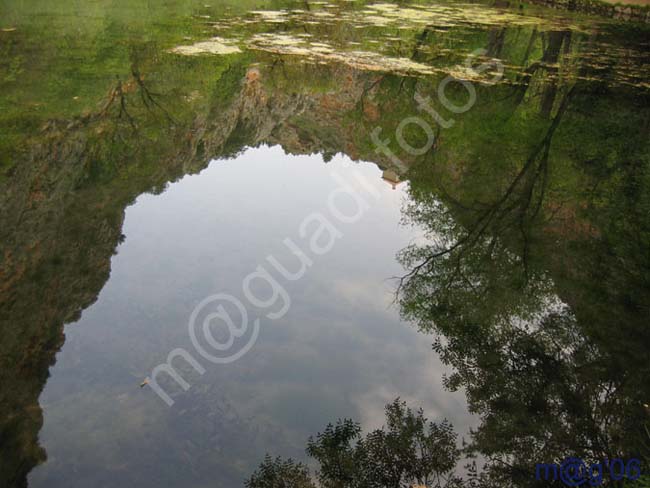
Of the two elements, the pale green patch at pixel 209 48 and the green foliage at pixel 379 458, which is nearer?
the green foliage at pixel 379 458

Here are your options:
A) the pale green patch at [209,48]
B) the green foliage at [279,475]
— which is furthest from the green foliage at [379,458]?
the pale green patch at [209,48]

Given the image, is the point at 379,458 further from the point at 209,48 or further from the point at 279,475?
the point at 209,48

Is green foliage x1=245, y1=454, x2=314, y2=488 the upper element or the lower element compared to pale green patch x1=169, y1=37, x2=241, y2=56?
lower

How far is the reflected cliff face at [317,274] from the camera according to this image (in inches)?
186

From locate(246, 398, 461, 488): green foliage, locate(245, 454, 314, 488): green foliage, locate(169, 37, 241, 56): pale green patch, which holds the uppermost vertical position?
locate(169, 37, 241, 56): pale green patch

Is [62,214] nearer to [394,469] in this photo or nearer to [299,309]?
[299,309]

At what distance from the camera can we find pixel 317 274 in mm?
7223

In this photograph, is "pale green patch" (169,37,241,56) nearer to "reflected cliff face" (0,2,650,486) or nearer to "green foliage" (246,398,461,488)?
"reflected cliff face" (0,2,650,486)

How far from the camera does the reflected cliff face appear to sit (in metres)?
4.73

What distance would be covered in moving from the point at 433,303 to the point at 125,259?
4747 mm

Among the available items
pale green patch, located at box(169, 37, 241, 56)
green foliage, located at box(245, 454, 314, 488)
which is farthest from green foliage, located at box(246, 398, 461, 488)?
pale green patch, located at box(169, 37, 241, 56)

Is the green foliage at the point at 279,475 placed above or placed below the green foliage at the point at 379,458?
below

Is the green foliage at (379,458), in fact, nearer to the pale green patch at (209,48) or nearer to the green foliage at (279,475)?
the green foliage at (279,475)

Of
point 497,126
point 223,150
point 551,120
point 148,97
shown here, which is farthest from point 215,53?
point 551,120
